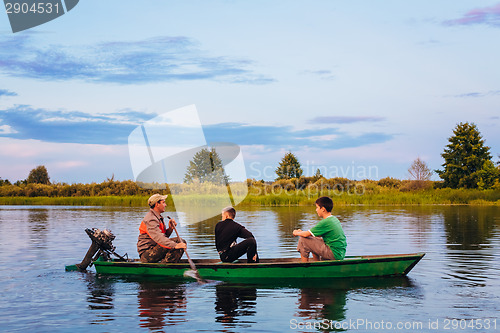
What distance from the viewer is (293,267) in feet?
37.0

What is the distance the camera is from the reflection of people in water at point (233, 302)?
873 cm

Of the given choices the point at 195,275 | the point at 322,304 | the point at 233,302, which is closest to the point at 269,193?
the point at 195,275

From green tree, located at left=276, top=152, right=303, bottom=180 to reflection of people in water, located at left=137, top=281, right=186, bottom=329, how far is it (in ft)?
188

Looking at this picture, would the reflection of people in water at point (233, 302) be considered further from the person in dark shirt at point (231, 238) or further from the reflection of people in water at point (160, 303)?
the person in dark shirt at point (231, 238)

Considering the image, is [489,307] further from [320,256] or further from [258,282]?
[258,282]

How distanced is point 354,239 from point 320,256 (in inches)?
353

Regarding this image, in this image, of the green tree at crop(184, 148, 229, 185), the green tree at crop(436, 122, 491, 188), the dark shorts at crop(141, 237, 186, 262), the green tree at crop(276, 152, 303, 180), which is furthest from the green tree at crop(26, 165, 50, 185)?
the dark shorts at crop(141, 237, 186, 262)

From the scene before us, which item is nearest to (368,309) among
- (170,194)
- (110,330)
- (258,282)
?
(258,282)

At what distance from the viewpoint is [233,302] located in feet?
31.9

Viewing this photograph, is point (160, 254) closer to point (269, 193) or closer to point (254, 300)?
point (254, 300)

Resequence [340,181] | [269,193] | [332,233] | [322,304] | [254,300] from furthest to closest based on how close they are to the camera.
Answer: [340,181] < [269,193] < [332,233] < [254,300] < [322,304]

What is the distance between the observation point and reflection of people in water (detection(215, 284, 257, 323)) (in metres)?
8.73

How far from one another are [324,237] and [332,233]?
24 centimetres

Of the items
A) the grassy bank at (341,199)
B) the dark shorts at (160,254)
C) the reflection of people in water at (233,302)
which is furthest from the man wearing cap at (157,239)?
the grassy bank at (341,199)
